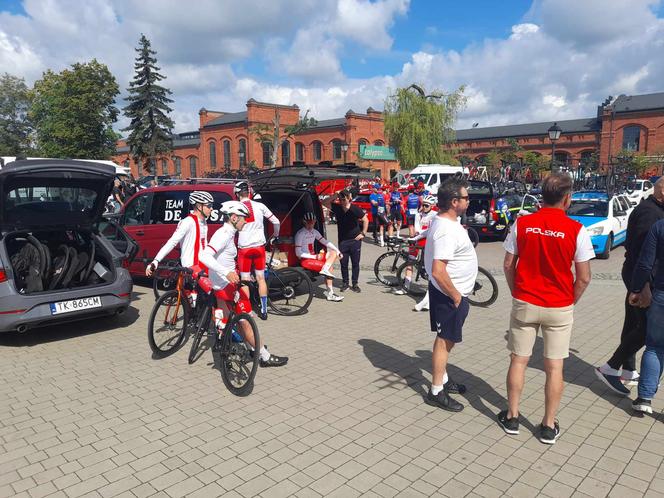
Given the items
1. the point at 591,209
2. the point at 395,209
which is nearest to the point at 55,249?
the point at 395,209

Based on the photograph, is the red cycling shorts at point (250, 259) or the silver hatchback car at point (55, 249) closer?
the silver hatchback car at point (55, 249)

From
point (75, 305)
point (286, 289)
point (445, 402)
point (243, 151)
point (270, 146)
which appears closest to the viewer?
point (445, 402)

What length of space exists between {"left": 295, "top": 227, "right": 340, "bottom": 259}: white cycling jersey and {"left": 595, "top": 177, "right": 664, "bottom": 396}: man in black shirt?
181 inches

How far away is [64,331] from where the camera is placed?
6793 millimetres

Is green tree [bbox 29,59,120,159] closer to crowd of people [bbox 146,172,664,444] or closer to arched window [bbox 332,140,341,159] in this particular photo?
arched window [bbox 332,140,341,159]

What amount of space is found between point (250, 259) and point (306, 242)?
1689 millimetres

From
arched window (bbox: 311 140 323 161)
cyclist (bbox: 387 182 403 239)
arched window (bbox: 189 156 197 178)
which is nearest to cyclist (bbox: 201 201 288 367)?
cyclist (bbox: 387 182 403 239)

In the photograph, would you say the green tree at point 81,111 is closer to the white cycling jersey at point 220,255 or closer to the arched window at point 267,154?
the arched window at point 267,154

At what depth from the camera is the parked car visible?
797 cm

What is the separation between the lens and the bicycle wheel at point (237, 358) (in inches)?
Answer: 183

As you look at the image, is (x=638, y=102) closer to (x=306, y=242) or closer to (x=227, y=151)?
(x=227, y=151)

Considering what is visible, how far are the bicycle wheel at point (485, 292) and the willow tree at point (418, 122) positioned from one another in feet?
100

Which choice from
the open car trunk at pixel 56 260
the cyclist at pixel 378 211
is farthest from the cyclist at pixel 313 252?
the cyclist at pixel 378 211

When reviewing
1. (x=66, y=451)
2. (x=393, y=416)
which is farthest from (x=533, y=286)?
(x=66, y=451)
